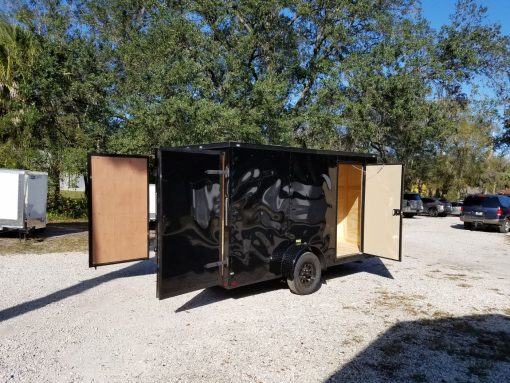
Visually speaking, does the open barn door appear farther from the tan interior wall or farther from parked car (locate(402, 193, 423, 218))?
parked car (locate(402, 193, 423, 218))

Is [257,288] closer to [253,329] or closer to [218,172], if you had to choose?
[253,329]

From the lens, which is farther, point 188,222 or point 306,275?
point 306,275

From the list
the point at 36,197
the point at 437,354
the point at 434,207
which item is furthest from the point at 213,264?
the point at 434,207

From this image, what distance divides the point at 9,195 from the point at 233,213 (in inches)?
372

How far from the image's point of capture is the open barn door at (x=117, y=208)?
20.2ft

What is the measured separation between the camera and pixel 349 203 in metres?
10.0

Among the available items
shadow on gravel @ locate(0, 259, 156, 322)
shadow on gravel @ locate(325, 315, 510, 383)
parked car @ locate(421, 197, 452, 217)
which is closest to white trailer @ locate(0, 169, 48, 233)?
shadow on gravel @ locate(0, 259, 156, 322)

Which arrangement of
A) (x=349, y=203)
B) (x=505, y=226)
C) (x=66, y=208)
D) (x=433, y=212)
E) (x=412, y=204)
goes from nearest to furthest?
(x=349, y=203) → (x=505, y=226) → (x=66, y=208) → (x=412, y=204) → (x=433, y=212)

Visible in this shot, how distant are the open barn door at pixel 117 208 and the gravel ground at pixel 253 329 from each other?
0.80 meters

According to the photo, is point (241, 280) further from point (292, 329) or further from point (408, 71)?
point (408, 71)

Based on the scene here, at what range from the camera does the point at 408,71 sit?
18.7m

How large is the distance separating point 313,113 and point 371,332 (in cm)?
1161

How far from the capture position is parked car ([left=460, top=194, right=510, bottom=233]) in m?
17.9

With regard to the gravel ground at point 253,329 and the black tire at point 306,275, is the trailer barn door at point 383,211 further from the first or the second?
the black tire at point 306,275
